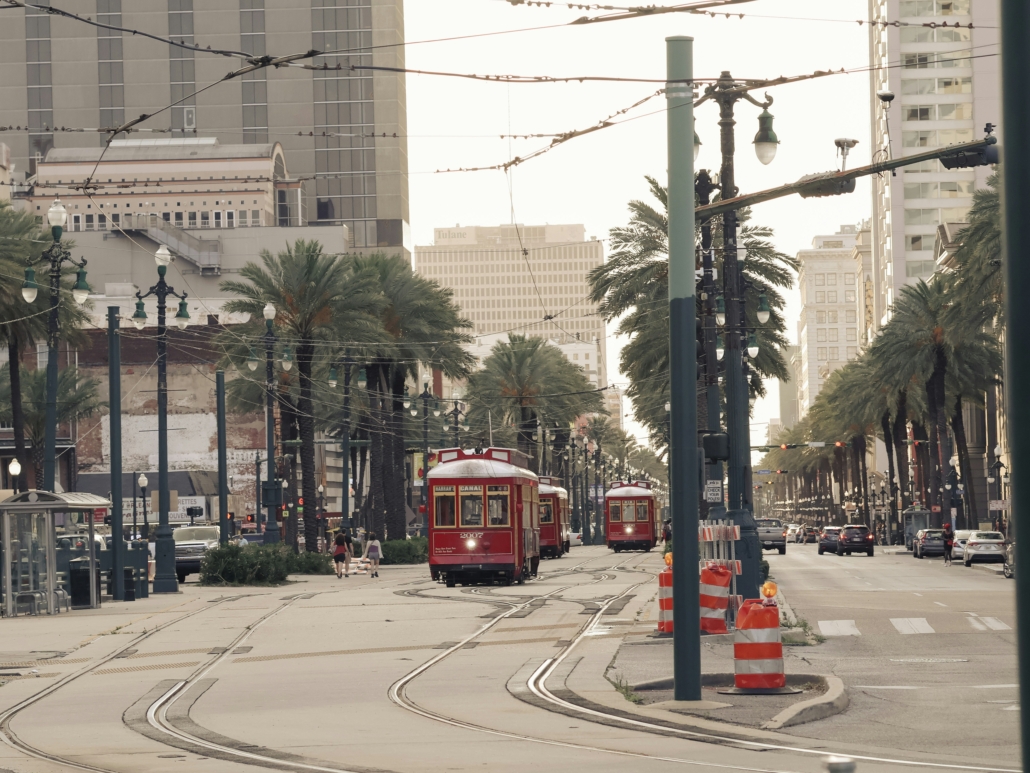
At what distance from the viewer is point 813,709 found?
13.3 meters

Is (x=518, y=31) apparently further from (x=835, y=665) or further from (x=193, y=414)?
(x=193, y=414)

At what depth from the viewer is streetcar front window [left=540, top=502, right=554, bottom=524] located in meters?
64.2

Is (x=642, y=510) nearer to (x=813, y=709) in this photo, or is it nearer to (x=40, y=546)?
(x=40, y=546)

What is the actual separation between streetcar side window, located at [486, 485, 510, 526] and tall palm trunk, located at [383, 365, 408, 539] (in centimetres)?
2209

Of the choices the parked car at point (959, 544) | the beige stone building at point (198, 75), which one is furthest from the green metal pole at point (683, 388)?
the beige stone building at point (198, 75)

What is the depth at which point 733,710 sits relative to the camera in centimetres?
1359

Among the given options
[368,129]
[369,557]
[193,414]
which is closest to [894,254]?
[368,129]

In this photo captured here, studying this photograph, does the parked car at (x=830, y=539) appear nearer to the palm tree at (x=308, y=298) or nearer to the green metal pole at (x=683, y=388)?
the palm tree at (x=308, y=298)

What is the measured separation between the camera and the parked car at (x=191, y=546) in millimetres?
49438

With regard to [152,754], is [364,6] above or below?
above

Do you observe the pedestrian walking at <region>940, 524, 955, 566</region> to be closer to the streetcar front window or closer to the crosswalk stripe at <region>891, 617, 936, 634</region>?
the streetcar front window

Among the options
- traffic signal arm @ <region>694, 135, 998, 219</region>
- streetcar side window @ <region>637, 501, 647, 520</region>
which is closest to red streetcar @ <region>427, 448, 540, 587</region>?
traffic signal arm @ <region>694, 135, 998, 219</region>

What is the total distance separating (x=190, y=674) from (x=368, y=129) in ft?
445

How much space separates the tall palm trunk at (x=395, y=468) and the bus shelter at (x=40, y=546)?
28788mm
